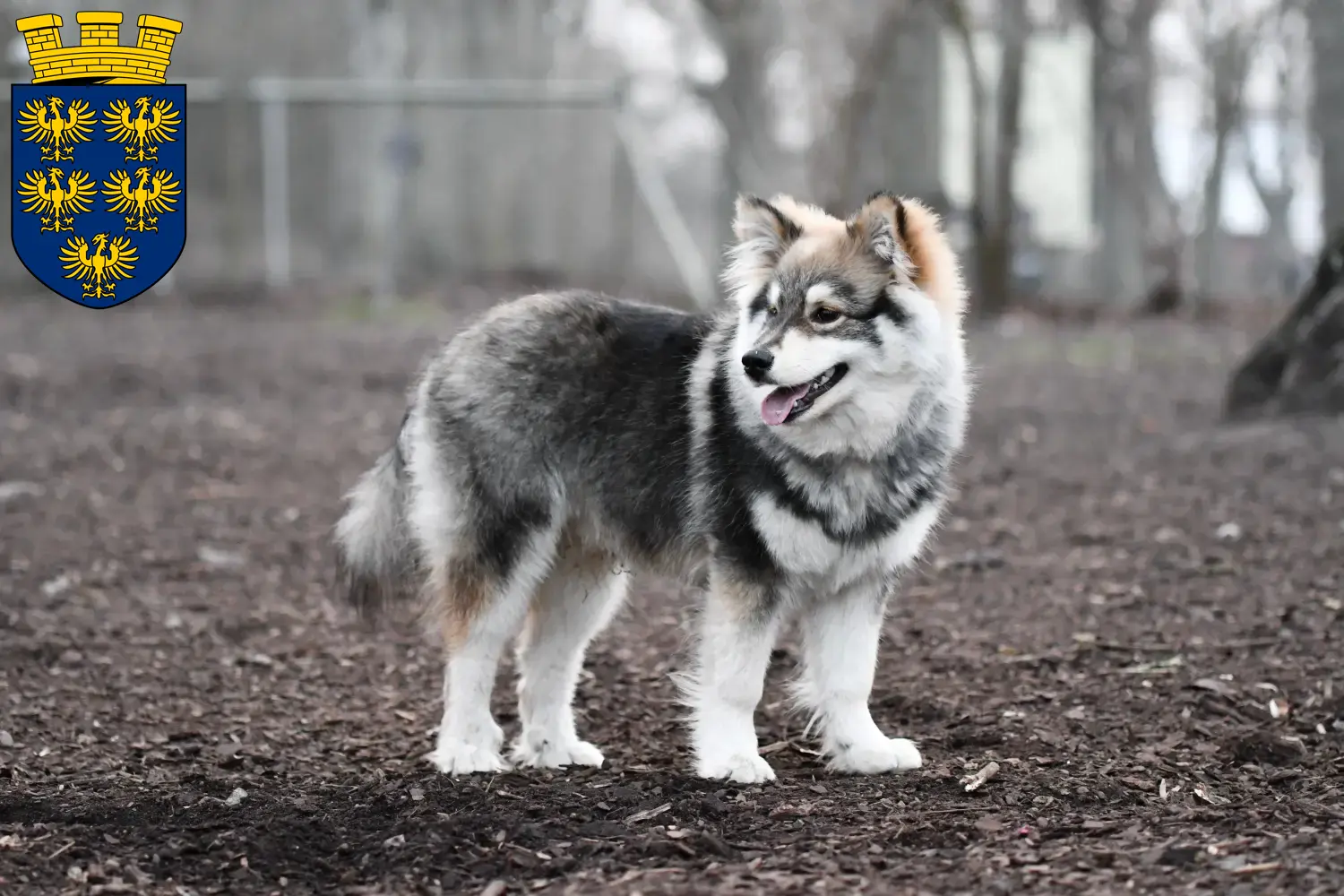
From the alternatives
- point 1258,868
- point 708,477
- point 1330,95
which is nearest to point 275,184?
point 1330,95

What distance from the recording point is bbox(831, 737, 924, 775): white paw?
473 centimetres

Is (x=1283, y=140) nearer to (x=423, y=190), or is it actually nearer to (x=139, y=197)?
(x=423, y=190)

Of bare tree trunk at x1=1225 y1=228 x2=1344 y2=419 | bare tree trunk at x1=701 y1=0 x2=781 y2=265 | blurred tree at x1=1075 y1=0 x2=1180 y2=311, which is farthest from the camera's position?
bare tree trunk at x1=701 y1=0 x2=781 y2=265

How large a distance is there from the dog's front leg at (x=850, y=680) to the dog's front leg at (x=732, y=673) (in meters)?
0.23

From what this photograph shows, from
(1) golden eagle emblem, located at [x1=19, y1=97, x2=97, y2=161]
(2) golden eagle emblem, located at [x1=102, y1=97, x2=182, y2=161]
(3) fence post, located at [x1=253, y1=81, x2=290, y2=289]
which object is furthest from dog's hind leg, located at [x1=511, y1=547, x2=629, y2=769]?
(3) fence post, located at [x1=253, y1=81, x2=290, y2=289]

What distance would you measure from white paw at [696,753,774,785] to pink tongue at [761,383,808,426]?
3.49 feet

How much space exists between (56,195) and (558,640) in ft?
7.57

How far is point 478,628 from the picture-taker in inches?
193

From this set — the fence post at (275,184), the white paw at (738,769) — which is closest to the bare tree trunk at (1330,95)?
the fence post at (275,184)

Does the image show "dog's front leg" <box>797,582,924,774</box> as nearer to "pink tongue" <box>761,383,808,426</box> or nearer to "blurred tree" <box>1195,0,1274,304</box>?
"pink tongue" <box>761,383,808,426</box>

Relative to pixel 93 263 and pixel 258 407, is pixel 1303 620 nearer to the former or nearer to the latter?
pixel 93 263

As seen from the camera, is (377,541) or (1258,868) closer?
(1258,868)

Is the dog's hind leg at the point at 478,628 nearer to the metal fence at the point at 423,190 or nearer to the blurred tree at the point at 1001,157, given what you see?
the metal fence at the point at 423,190

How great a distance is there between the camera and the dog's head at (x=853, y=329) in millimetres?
4387
